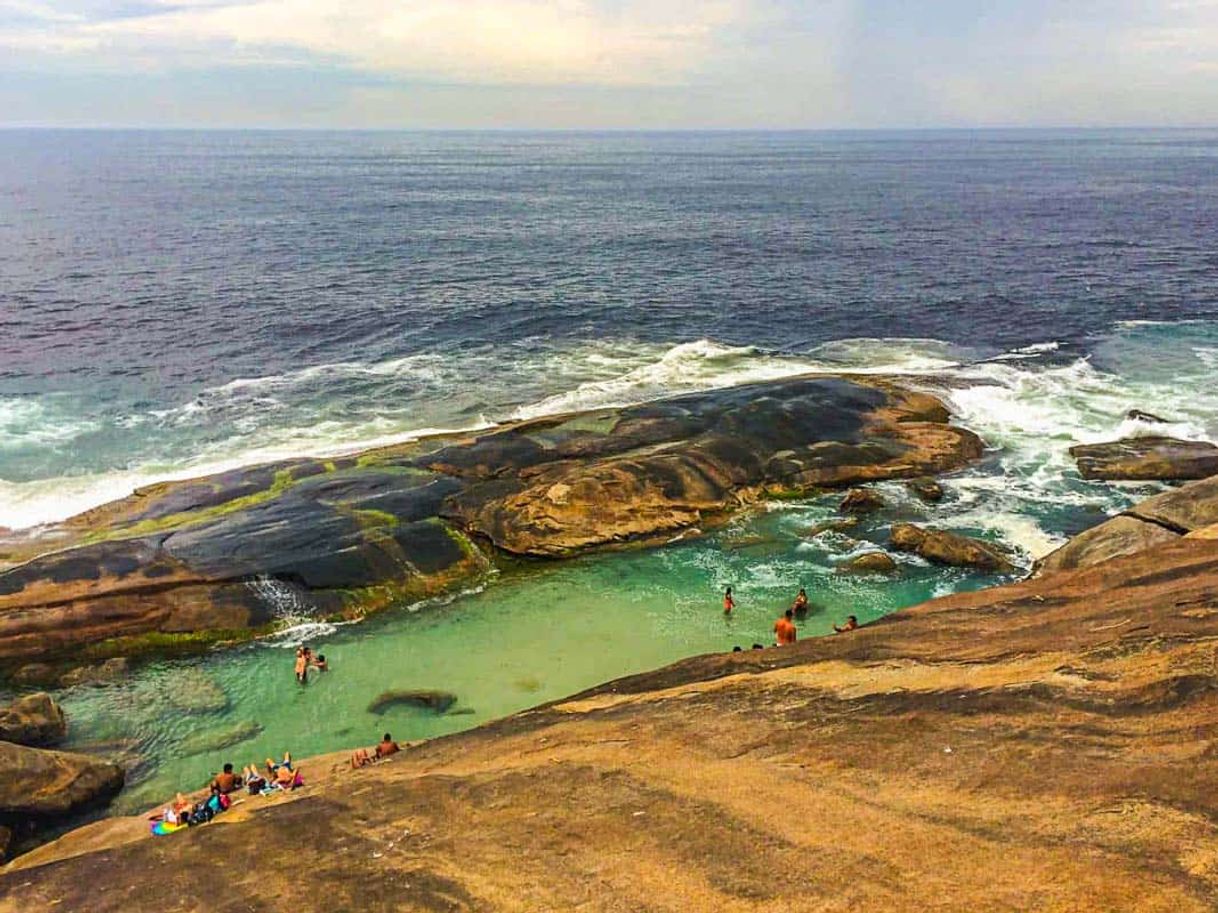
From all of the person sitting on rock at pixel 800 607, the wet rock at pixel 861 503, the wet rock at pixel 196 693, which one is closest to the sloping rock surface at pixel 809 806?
the wet rock at pixel 196 693

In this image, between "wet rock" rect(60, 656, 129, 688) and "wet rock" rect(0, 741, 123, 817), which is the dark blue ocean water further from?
"wet rock" rect(0, 741, 123, 817)

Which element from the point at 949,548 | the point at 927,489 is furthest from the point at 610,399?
the point at 949,548

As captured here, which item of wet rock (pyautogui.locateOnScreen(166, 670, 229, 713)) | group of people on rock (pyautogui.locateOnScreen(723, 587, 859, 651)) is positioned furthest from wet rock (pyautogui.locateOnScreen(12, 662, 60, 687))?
group of people on rock (pyautogui.locateOnScreen(723, 587, 859, 651))

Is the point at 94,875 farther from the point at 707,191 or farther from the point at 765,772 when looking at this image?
the point at 707,191

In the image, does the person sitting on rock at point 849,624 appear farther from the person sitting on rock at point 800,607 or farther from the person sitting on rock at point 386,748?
the person sitting on rock at point 386,748

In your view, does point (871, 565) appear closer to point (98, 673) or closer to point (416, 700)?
point (416, 700)

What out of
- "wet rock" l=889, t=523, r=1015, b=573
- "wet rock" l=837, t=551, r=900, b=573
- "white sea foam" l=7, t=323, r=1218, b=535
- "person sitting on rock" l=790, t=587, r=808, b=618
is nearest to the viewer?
"person sitting on rock" l=790, t=587, r=808, b=618
